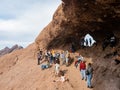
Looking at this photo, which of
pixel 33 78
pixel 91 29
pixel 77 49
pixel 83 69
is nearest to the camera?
pixel 83 69

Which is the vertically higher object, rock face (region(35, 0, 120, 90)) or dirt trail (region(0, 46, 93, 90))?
rock face (region(35, 0, 120, 90))

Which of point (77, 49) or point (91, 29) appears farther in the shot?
point (77, 49)

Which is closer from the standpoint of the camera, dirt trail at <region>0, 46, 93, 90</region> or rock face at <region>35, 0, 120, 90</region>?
rock face at <region>35, 0, 120, 90</region>

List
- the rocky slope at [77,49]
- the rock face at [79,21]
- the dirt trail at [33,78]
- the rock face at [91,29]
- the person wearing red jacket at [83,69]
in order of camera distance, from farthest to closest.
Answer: the dirt trail at [33,78]
the person wearing red jacket at [83,69]
the rocky slope at [77,49]
the rock face at [91,29]
the rock face at [79,21]

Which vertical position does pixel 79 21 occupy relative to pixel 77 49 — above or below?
above

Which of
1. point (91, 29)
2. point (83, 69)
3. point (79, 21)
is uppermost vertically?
point (79, 21)

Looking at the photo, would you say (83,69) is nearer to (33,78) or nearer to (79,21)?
(79,21)

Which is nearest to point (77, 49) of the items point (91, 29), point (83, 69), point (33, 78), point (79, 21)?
point (91, 29)

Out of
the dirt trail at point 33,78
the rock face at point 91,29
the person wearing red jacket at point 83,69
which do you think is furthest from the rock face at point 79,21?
the person wearing red jacket at point 83,69

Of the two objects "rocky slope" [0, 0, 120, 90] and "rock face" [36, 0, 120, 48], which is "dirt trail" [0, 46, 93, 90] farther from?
"rock face" [36, 0, 120, 48]

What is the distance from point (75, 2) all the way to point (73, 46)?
1002 centimetres

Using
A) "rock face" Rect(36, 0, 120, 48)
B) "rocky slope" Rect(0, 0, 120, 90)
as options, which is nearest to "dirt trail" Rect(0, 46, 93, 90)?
"rocky slope" Rect(0, 0, 120, 90)

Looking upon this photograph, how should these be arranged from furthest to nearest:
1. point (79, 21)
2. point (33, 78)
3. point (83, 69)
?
point (33, 78) < point (79, 21) < point (83, 69)

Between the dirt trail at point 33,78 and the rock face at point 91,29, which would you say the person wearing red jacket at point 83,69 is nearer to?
the dirt trail at point 33,78
